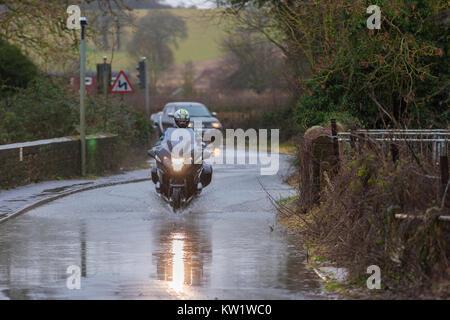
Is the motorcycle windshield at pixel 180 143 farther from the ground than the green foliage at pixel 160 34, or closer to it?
closer to it

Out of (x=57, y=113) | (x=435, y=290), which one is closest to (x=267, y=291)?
(x=435, y=290)

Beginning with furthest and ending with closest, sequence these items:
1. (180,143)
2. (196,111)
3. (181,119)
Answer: (196,111) < (181,119) < (180,143)

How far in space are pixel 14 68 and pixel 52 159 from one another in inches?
302

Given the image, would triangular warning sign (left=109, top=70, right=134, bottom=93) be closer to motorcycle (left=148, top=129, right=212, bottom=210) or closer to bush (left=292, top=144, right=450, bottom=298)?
motorcycle (left=148, top=129, right=212, bottom=210)

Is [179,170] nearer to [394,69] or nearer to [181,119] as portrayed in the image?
[181,119]

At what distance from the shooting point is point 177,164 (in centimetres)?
1808

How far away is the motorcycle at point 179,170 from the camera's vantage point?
1809cm

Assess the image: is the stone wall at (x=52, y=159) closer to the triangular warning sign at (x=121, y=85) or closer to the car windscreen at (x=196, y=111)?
the triangular warning sign at (x=121, y=85)

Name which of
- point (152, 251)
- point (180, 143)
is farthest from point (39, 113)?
point (152, 251)

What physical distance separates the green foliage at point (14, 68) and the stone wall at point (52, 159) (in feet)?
13.8

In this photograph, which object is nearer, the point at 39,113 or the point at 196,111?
the point at 39,113

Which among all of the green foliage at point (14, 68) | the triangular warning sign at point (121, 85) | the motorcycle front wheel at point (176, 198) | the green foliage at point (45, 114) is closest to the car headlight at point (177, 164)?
the motorcycle front wheel at point (176, 198)
